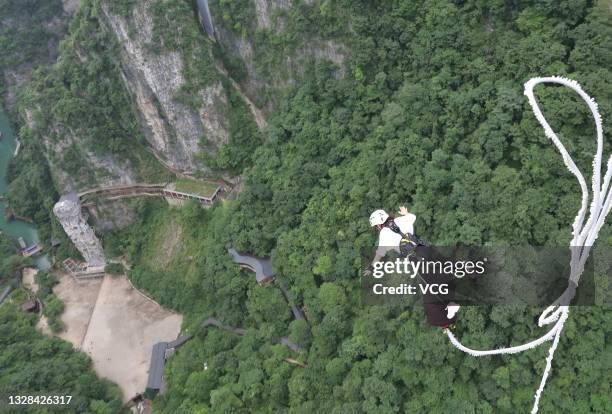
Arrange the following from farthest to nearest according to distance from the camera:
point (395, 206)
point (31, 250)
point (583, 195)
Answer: point (31, 250)
point (395, 206)
point (583, 195)

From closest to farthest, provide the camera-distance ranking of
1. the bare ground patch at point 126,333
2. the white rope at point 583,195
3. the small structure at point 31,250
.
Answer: the white rope at point 583,195, the bare ground patch at point 126,333, the small structure at point 31,250

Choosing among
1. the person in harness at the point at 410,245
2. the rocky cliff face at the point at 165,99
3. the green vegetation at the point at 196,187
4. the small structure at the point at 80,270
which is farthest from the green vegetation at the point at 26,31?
the person in harness at the point at 410,245

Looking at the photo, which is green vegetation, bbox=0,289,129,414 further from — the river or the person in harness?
the person in harness

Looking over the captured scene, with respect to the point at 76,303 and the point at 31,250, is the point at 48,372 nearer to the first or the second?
the point at 76,303

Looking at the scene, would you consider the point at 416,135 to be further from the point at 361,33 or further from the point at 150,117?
the point at 150,117

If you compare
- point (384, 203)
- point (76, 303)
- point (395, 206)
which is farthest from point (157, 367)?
point (395, 206)

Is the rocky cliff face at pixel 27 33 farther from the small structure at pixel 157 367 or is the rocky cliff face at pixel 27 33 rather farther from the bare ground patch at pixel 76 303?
the small structure at pixel 157 367

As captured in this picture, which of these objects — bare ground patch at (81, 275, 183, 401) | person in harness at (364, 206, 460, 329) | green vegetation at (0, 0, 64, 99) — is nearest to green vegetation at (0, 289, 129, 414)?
bare ground patch at (81, 275, 183, 401)

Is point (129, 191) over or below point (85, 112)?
below
